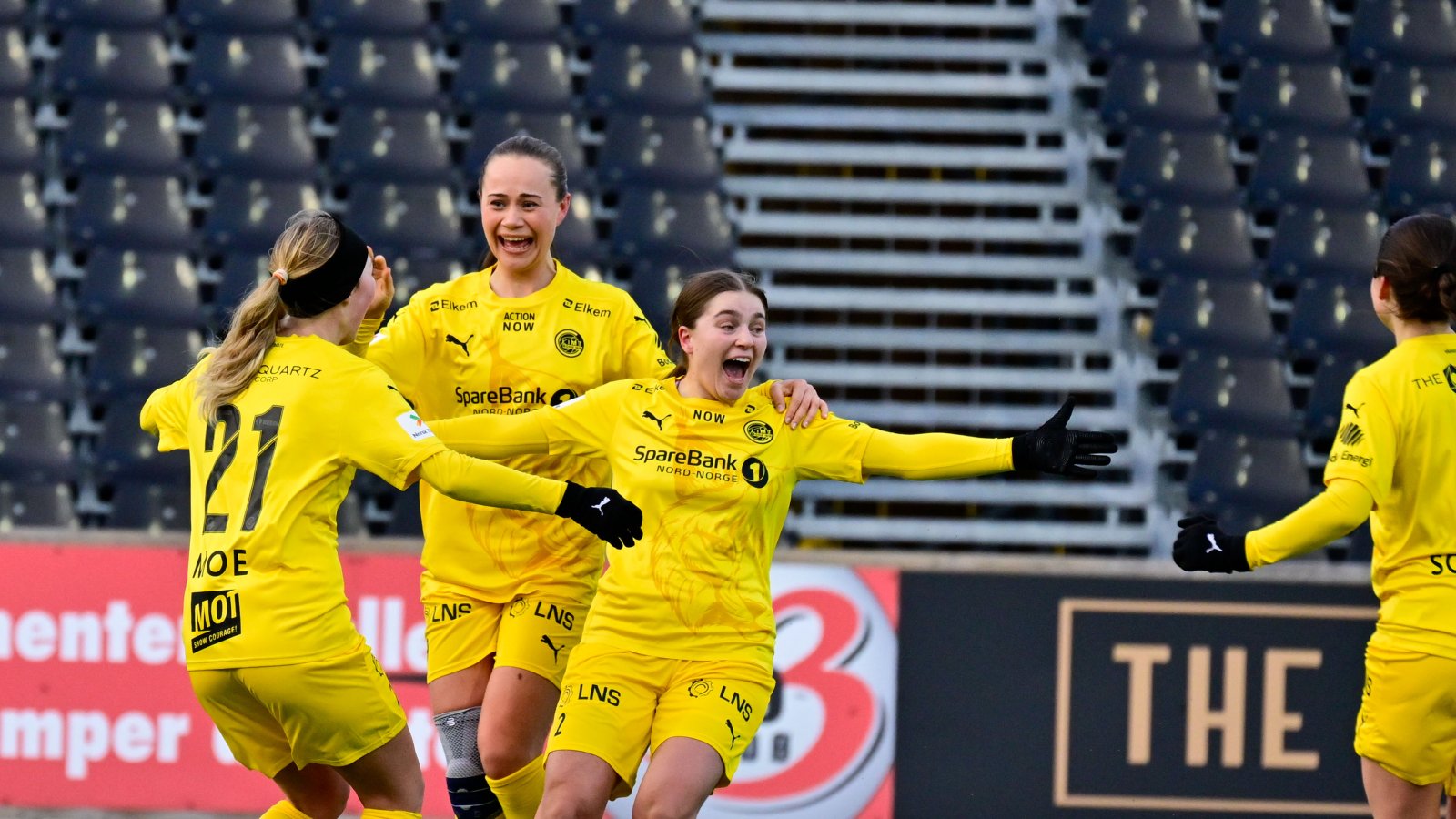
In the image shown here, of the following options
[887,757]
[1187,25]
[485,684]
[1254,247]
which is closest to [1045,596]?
[887,757]

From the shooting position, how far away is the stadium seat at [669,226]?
9.88 meters

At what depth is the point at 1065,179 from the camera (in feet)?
35.3

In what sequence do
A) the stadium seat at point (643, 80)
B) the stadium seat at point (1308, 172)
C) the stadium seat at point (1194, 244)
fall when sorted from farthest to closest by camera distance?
1. the stadium seat at point (643, 80)
2. the stadium seat at point (1308, 172)
3. the stadium seat at point (1194, 244)

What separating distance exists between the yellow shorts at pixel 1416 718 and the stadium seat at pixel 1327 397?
5515 mm

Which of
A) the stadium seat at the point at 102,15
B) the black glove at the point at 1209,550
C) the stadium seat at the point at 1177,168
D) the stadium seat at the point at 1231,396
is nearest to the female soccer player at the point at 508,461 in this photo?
the black glove at the point at 1209,550

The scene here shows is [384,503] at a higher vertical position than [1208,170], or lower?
lower

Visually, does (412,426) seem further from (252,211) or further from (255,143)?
(255,143)

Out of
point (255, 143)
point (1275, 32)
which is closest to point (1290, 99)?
point (1275, 32)

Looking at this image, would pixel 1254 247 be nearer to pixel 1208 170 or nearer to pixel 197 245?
pixel 1208 170

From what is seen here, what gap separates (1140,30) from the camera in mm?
10664

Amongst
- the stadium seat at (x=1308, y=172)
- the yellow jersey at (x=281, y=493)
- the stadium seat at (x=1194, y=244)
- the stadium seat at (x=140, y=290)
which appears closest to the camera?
the yellow jersey at (x=281, y=493)

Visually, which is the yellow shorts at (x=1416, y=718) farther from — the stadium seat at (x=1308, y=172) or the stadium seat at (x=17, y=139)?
the stadium seat at (x=17, y=139)

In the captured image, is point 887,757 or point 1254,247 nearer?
point 887,757

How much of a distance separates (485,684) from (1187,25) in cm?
771
